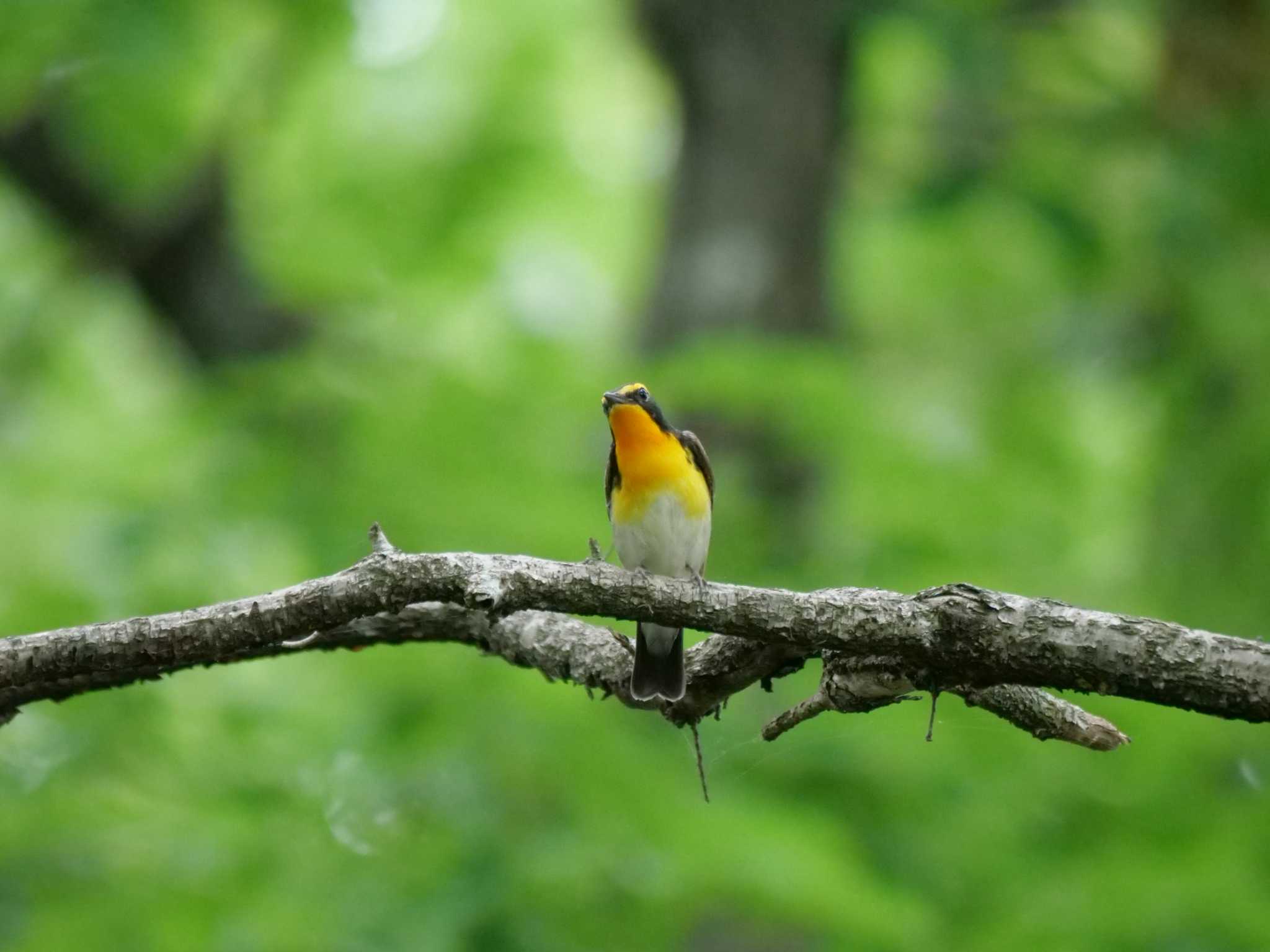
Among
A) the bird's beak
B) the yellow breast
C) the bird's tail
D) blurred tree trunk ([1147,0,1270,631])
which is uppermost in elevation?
blurred tree trunk ([1147,0,1270,631])

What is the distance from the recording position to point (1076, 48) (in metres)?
9.73

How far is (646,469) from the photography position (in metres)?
5.76

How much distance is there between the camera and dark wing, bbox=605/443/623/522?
235 inches

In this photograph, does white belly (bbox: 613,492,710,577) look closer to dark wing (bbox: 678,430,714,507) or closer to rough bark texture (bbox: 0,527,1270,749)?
dark wing (bbox: 678,430,714,507)

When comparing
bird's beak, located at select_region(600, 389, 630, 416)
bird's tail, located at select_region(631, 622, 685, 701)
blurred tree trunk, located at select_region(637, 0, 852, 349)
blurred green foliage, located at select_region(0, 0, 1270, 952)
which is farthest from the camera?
blurred tree trunk, located at select_region(637, 0, 852, 349)

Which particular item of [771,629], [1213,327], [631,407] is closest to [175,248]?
[631,407]

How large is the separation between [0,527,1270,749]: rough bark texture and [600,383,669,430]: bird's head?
2548mm

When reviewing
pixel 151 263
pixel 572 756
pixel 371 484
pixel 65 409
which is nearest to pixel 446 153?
pixel 151 263

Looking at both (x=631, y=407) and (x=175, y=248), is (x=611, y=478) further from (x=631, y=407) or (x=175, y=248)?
(x=175, y=248)

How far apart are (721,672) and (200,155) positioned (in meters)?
7.05

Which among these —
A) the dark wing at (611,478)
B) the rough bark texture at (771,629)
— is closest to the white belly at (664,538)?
the dark wing at (611,478)

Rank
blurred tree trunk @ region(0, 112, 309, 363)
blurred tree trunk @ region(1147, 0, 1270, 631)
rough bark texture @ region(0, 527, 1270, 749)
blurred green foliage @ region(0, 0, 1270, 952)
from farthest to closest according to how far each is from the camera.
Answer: blurred tree trunk @ region(0, 112, 309, 363), blurred tree trunk @ region(1147, 0, 1270, 631), blurred green foliage @ region(0, 0, 1270, 952), rough bark texture @ region(0, 527, 1270, 749)

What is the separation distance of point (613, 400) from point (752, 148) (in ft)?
13.3

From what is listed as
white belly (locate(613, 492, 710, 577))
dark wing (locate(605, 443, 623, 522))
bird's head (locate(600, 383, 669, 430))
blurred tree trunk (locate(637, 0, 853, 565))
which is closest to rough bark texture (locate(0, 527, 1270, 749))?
white belly (locate(613, 492, 710, 577))
